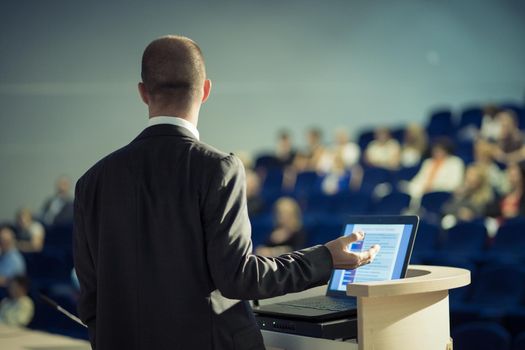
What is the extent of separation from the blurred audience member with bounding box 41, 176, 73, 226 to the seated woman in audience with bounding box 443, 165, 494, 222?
3.74 metres

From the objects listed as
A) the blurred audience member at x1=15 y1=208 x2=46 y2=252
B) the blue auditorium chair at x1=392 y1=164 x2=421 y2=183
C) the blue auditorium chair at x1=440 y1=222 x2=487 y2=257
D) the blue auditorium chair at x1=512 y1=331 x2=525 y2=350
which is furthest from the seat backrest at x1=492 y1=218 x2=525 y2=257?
the blurred audience member at x1=15 y1=208 x2=46 y2=252

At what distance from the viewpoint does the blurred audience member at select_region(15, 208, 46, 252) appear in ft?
24.1

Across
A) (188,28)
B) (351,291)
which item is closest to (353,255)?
(351,291)

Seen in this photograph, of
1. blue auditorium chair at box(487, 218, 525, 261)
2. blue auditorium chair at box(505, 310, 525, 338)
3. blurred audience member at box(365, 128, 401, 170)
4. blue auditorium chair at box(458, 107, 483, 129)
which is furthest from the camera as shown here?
blue auditorium chair at box(458, 107, 483, 129)

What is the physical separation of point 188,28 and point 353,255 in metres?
8.22

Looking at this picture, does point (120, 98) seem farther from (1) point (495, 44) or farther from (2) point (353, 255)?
(2) point (353, 255)

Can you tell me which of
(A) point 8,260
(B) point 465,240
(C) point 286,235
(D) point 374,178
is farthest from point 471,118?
(A) point 8,260

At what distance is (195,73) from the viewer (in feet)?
4.73

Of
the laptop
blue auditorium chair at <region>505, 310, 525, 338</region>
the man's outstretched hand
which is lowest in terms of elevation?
blue auditorium chair at <region>505, 310, 525, 338</region>

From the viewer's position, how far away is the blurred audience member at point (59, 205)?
25.1 ft

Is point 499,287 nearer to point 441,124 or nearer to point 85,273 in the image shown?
point 85,273

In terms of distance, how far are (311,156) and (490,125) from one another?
1826 millimetres

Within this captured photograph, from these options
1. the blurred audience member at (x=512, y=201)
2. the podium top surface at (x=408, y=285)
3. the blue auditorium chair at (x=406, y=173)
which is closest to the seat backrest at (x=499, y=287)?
the blurred audience member at (x=512, y=201)

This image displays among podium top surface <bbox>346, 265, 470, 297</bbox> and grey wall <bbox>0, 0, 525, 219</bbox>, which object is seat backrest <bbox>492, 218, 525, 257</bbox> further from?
grey wall <bbox>0, 0, 525, 219</bbox>
